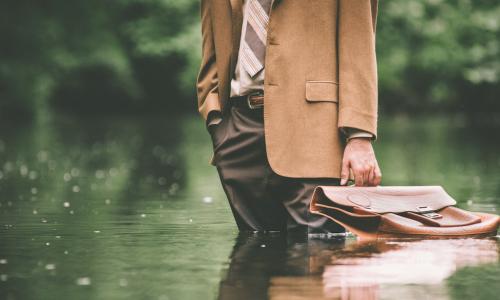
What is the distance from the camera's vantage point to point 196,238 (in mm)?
5961

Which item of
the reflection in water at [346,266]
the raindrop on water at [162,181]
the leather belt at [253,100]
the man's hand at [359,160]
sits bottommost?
the reflection in water at [346,266]

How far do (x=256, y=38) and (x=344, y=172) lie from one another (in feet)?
2.50

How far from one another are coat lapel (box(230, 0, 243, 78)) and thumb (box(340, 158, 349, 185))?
2.50ft

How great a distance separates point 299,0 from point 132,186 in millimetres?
5485

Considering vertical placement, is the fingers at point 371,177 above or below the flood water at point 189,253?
above

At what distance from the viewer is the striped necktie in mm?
5379

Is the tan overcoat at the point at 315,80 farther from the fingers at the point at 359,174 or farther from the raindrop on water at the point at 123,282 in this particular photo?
the raindrop on water at the point at 123,282

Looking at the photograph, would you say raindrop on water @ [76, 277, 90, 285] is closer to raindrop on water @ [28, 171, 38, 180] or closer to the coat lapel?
the coat lapel

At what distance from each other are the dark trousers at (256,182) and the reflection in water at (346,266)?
102mm

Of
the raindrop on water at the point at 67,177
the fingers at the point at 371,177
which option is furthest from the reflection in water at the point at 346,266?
the raindrop on water at the point at 67,177

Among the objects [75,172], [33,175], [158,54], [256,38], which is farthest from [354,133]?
[158,54]

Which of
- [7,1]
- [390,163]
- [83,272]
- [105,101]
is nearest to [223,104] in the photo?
[83,272]

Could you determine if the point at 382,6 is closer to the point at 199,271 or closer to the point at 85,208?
the point at 85,208

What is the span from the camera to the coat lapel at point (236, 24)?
554cm
